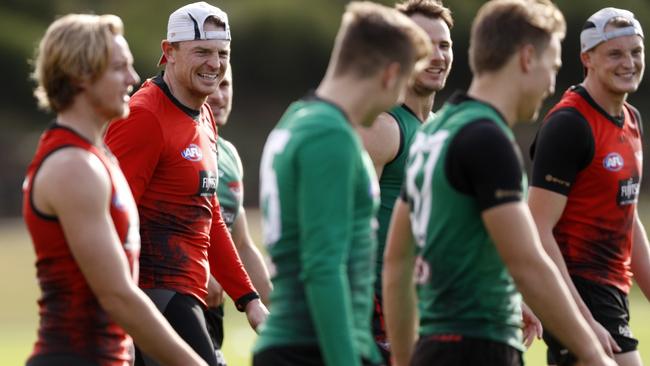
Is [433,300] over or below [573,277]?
over

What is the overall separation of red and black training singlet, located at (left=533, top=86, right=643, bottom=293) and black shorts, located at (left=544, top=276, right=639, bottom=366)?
0.13 ft

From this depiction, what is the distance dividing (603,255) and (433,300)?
Answer: 92.2 inches

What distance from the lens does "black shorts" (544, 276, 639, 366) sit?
23.2 ft

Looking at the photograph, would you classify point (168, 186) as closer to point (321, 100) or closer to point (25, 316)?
point (321, 100)

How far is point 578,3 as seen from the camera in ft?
151

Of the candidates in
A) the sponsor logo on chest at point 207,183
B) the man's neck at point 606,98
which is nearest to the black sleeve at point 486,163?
the sponsor logo on chest at point 207,183

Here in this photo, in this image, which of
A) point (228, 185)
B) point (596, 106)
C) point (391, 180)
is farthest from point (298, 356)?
point (228, 185)

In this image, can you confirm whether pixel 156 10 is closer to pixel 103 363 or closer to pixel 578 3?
pixel 578 3

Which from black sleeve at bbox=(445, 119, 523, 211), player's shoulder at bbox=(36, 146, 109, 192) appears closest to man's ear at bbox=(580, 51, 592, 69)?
black sleeve at bbox=(445, 119, 523, 211)

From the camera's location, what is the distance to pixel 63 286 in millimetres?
4855

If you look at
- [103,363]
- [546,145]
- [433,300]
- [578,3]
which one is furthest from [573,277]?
[578,3]

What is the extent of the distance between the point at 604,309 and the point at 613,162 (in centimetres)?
74

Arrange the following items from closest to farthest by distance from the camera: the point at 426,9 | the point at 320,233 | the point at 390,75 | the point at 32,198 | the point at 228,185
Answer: the point at 320,233 → the point at 390,75 → the point at 32,198 → the point at 426,9 → the point at 228,185

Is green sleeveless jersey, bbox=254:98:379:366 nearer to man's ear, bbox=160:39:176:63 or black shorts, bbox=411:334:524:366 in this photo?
black shorts, bbox=411:334:524:366
